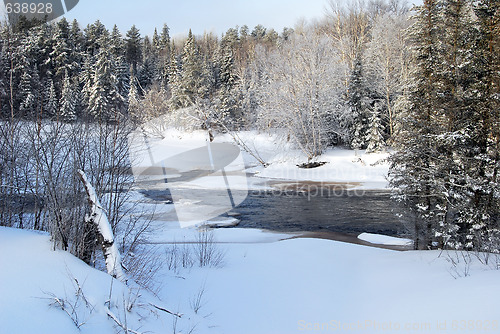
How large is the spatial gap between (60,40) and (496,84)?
169ft

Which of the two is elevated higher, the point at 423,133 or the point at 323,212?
the point at 423,133

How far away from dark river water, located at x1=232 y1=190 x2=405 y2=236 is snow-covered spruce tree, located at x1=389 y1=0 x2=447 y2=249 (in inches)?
77.4

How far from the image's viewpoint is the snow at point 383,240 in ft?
38.3

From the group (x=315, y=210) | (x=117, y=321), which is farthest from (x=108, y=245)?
(x=315, y=210)

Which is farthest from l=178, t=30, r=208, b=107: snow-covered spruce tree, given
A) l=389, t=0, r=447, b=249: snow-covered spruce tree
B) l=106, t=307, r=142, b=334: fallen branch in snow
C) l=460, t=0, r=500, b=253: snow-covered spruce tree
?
l=106, t=307, r=142, b=334: fallen branch in snow

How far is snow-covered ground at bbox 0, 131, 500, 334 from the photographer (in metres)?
3.29

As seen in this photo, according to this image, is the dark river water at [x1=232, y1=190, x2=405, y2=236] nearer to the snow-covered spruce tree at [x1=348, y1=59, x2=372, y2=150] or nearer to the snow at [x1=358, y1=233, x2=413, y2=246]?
the snow at [x1=358, y1=233, x2=413, y2=246]

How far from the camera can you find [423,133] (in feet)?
35.7

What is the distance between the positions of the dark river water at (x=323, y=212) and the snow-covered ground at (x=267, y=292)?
3.37 metres

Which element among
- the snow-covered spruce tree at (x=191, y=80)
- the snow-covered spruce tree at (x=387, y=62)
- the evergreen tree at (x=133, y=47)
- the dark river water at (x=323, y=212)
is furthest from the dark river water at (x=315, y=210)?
the evergreen tree at (x=133, y=47)

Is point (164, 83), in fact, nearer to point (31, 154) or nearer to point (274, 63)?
point (274, 63)

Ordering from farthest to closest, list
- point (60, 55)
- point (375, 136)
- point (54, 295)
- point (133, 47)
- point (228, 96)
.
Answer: point (133, 47), point (228, 96), point (60, 55), point (375, 136), point (54, 295)

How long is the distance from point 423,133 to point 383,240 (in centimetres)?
392

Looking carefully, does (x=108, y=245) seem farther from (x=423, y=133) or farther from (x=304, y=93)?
(x=304, y=93)
